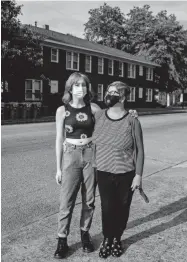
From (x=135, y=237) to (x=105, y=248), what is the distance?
58cm

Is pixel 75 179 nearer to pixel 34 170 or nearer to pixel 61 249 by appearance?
pixel 61 249

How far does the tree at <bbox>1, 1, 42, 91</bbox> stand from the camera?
20.8 meters

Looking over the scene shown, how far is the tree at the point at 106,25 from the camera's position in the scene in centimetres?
6328

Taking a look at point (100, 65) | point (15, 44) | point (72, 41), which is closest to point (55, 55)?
point (72, 41)

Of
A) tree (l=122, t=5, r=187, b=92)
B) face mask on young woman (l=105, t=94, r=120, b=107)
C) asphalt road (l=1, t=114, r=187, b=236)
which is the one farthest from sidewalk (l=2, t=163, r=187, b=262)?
tree (l=122, t=5, r=187, b=92)

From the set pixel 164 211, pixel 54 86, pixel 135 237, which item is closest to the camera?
pixel 135 237

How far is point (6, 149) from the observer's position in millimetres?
9906

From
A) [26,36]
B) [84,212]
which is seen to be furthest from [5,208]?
[26,36]

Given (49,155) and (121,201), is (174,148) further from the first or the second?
(121,201)

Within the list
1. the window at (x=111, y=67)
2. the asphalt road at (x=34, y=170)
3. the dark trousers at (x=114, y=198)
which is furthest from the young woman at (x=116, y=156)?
the window at (x=111, y=67)

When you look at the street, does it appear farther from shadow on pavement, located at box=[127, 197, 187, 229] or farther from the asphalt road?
shadow on pavement, located at box=[127, 197, 187, 229]

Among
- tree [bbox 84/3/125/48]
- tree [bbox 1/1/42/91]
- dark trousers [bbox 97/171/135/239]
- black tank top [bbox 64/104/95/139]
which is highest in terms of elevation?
tree [bbox 84/3/125/48]

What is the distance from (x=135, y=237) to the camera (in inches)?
152

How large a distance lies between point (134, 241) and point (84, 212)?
67 centimetres
